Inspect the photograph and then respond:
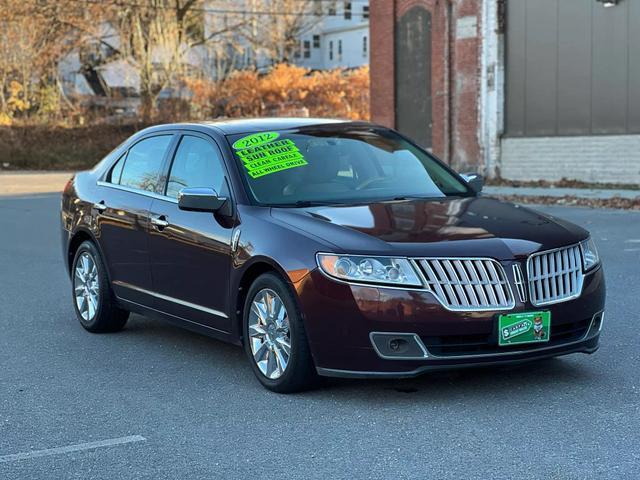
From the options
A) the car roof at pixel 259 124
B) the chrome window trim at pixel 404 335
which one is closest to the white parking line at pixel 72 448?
the chrome window trim at pixel 404 335

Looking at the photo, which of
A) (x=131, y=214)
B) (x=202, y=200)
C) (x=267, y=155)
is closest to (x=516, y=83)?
(x=131, y=214)

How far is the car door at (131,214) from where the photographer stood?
23.0ft

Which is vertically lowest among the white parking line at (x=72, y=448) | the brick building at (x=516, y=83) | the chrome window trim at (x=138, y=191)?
the white parking line at (x=72, y=448)

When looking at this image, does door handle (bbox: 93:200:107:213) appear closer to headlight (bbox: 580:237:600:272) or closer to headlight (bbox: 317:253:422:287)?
headlight (bbox: 317:253:422:287)

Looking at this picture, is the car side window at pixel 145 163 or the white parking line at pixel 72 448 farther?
the car side window at pixel 145 163

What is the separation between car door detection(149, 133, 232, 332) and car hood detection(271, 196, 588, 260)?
1.85 feet

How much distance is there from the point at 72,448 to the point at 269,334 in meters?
1.39

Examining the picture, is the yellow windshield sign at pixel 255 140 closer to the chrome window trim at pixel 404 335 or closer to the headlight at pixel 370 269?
the headlight at pixel 370 269

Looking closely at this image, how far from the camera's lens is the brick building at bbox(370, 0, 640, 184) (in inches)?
917

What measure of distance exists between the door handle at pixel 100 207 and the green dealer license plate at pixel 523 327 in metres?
3.68

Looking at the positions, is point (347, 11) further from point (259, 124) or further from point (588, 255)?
point (588, 255)

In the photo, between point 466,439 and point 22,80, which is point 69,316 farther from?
point 22,80

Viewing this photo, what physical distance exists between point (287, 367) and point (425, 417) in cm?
89

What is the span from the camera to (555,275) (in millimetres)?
5430
